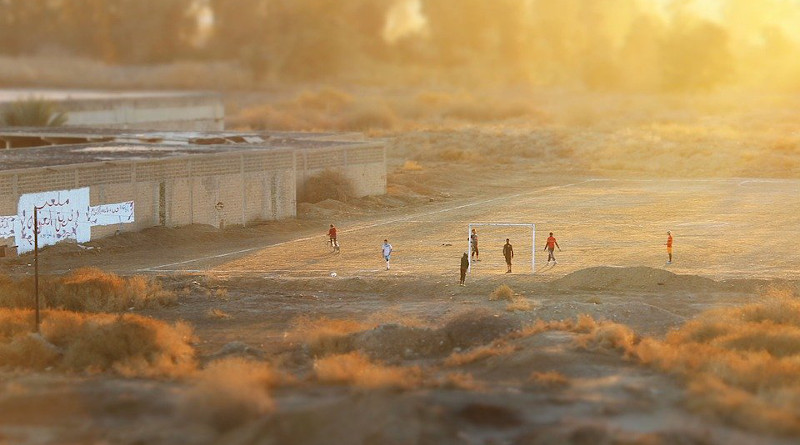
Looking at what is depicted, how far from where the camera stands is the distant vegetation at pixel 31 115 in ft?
266

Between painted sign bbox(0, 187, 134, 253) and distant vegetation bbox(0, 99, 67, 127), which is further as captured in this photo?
distant vegetation bbox(0, 99, 67, 127)

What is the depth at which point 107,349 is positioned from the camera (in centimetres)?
2752

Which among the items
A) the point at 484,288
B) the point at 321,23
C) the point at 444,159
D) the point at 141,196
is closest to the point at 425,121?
the point at 321,23

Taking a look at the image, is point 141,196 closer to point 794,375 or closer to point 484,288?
point 484,288

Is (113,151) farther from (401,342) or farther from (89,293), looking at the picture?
(401,342)

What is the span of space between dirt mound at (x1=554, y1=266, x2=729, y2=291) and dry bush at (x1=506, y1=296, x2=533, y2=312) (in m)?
2.57

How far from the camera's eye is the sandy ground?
2175 centimetres

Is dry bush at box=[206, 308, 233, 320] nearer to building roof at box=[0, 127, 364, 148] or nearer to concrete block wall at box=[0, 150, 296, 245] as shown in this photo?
concrete block wall at box=[0, 150, 296, 245]

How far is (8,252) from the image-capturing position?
41.3m

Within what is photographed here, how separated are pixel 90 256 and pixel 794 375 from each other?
25.1 meters

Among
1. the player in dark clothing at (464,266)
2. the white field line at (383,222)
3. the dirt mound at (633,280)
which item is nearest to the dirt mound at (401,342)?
the player in dark clothing at (464,266)

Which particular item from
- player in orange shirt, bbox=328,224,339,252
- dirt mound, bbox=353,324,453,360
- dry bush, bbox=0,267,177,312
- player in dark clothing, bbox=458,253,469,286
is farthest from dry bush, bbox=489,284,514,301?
player in orange shirt, bbox=328,224,339,252

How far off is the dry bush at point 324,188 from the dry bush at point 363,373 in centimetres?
2885

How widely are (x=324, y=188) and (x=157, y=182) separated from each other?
34.4ft
